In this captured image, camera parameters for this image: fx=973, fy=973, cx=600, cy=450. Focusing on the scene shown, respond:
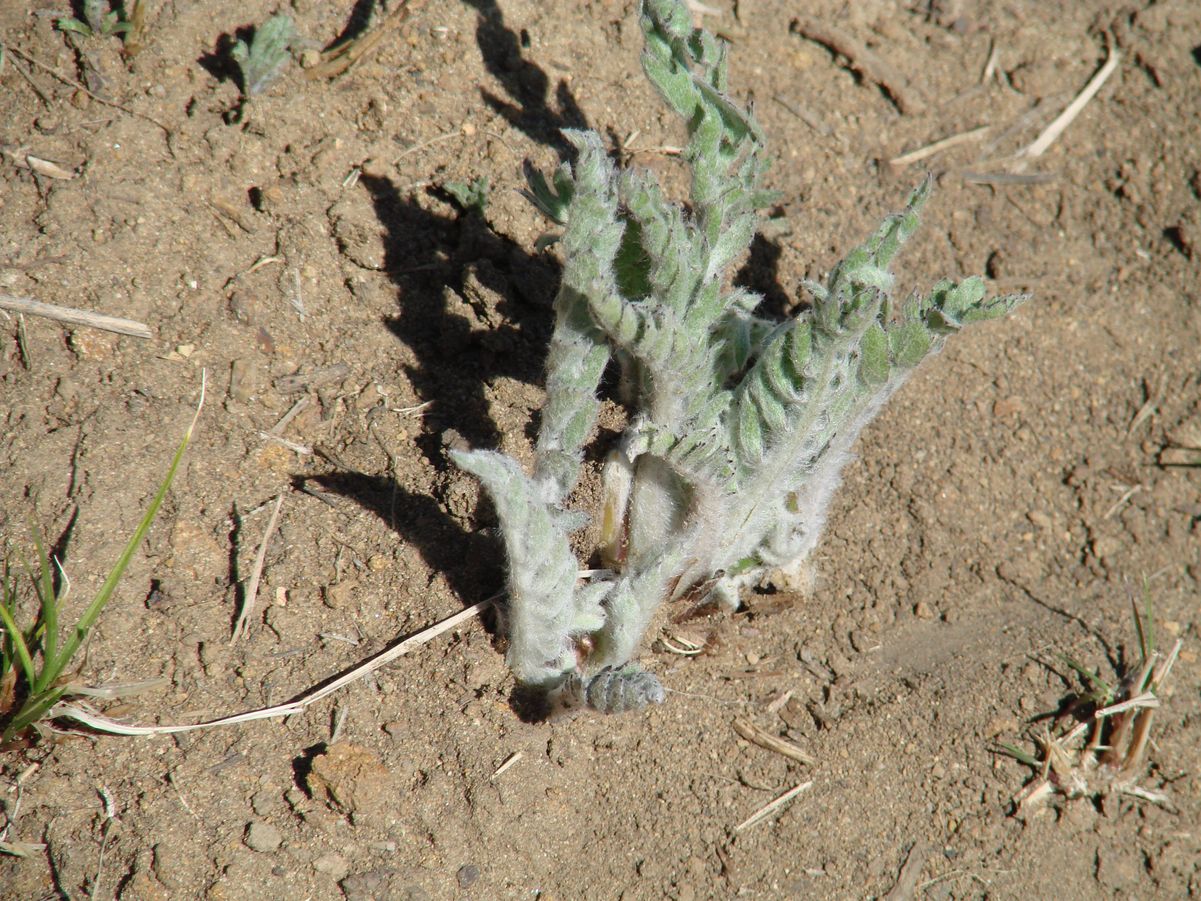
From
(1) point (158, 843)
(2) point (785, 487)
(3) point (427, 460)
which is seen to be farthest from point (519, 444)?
(1) point (158, 843)

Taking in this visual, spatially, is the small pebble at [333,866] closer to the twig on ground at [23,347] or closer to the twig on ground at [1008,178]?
the twig on ground at [23,347]

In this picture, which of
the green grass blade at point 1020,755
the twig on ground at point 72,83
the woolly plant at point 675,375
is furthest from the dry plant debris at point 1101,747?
the twig on ground at point 72,83

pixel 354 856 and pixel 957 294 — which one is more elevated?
pixel 957 294

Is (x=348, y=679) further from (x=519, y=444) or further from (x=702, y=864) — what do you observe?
(x=702, y=864)

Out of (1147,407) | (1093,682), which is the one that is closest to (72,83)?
(1093,682)

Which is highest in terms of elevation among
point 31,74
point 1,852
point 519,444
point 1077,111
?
point 1077,111

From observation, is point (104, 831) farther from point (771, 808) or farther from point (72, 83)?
point (72, 83)
